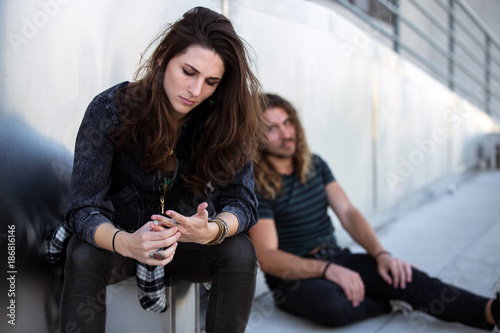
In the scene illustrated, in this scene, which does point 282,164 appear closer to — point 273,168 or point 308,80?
point 273,168

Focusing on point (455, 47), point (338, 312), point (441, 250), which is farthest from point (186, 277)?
point (455, 47)

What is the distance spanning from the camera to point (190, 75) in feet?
4.66

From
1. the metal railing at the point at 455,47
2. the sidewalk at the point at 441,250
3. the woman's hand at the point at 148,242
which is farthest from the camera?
the metal railing at the point at 455,47

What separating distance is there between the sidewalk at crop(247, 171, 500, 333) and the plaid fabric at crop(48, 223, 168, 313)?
74 cm

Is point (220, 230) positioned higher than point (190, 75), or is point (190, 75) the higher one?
point (190, 75)

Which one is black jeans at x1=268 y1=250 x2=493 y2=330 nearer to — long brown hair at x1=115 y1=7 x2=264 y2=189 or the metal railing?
long brown hair at x1=115 y1=7 x2=264 y2=189

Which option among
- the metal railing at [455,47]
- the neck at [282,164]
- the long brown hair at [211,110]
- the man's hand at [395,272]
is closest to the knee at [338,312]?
the man's hand at [395,272]

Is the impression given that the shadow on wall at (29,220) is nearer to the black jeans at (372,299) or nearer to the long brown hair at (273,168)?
the long brown hair at (273,168)

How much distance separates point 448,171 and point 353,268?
419cm

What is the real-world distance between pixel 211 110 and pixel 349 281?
3.10 feet

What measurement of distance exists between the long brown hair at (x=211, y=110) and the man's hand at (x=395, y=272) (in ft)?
2.85

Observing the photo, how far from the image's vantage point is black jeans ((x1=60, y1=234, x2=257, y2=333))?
3.98 feet

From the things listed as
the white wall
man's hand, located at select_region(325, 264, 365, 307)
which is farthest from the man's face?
man's hand, located at select_region(325, 264, 365, 307)

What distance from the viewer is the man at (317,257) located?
198cm
